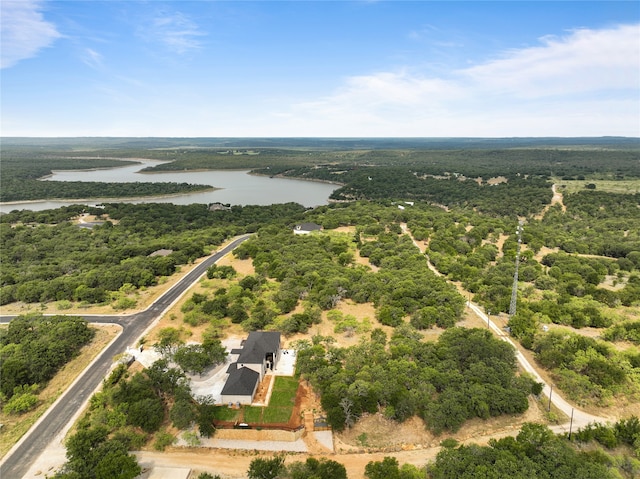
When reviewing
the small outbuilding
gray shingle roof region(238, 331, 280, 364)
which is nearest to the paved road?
gray shingle roof region(238, 331, 280, 364)

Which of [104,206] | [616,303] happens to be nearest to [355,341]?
[616,303]

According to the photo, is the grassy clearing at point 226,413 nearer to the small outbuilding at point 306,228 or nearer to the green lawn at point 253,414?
the green lawn at point 253,414

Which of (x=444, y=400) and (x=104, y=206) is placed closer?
(x=444, y=400)

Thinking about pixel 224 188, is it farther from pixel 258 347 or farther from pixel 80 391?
pixel 258 347

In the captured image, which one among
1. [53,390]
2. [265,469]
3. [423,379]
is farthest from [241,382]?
[53,390]

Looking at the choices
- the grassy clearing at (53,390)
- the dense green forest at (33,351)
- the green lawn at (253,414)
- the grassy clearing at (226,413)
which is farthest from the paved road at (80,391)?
the green lawn at (253,414)

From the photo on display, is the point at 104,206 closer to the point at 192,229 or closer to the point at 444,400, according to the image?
the point at 192,229

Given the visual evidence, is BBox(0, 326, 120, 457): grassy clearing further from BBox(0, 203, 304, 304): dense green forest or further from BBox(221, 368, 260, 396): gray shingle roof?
BBox(221, 368, 260, 396): gray shingle roof
